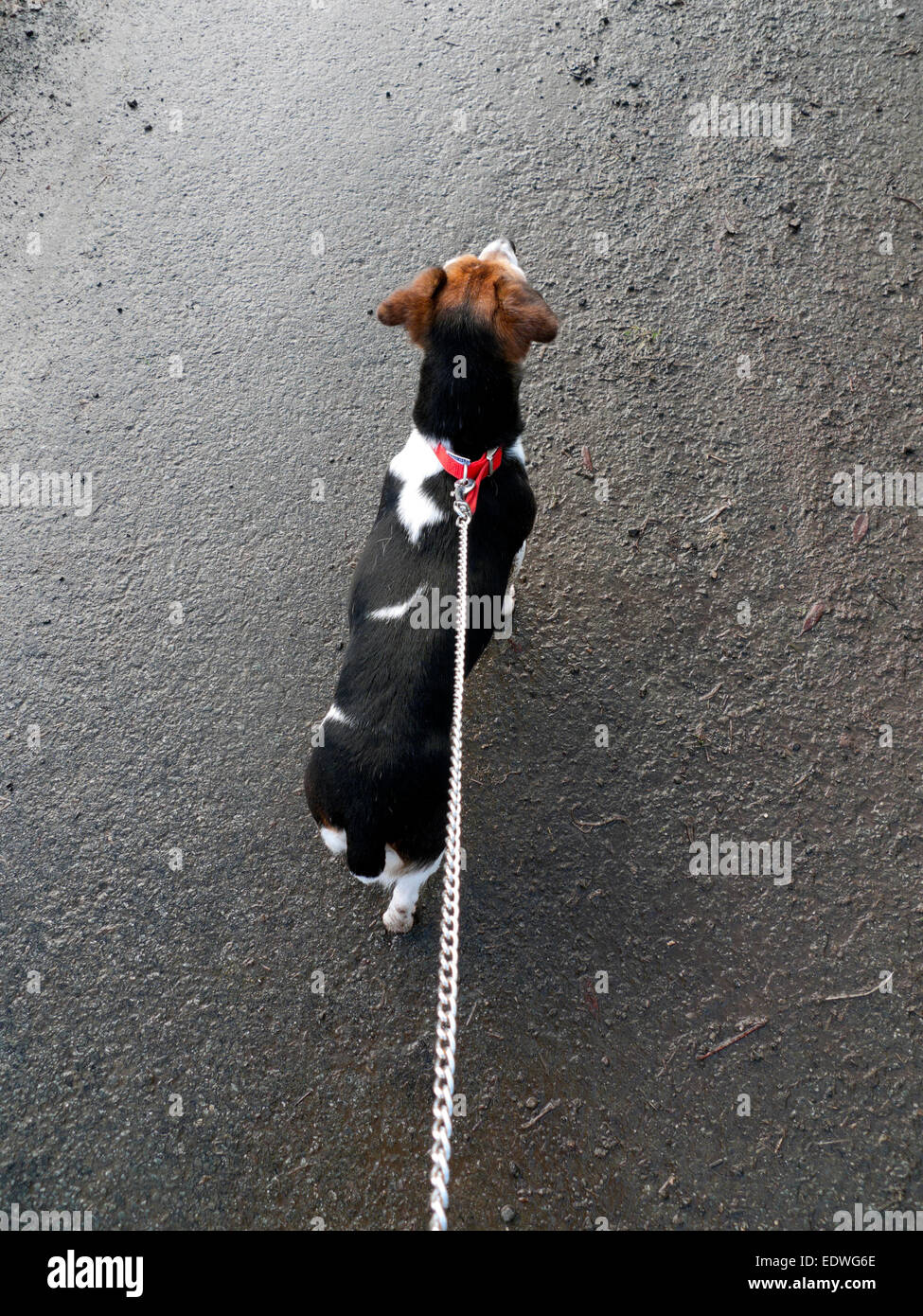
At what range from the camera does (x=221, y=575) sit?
12.2 ft

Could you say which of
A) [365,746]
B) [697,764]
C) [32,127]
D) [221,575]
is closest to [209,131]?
[32,127]

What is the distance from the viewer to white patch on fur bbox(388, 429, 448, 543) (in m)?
2.77

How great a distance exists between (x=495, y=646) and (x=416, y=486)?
85 cm

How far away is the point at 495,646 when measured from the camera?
3.44 meters

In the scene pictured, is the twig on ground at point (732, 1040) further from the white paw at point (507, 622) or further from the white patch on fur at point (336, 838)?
the white paw at point (507, 622)

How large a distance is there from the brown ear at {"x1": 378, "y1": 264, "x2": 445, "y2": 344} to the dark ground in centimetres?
103

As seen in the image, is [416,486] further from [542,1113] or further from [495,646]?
[542,1113]

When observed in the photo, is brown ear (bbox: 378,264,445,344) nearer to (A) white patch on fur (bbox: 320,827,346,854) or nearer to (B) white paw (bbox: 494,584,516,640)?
(B) white paw (bbox: 494,584,516,640)

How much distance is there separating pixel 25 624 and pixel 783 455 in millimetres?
3539

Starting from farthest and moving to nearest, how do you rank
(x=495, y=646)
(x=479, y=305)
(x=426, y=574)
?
1. (x=495, y=646)
2. (x=479, y=305)
3. (x=426, y=574)

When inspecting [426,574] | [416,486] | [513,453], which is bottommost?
[426,574]

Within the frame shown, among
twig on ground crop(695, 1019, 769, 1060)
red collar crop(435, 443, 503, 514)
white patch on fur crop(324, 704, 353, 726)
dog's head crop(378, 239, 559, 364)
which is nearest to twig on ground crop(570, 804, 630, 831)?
twig on ground crop(695, 1019, 769, 1060)

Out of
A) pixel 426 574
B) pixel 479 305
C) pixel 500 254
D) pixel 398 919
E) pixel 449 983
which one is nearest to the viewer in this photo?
pixel 449 983

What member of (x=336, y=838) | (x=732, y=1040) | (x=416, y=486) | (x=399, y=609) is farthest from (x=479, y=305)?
(x=732, y=1040)
